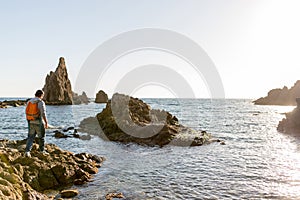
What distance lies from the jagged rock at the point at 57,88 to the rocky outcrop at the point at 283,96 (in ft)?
445

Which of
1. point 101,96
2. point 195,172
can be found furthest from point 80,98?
point 195,172

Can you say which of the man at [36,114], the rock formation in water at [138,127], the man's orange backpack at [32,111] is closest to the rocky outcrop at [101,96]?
the rock formation in water at [138,127]

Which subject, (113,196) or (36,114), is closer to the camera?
(113,196)

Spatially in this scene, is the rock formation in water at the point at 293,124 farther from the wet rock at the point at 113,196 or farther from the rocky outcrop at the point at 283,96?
the rocky outcrop at the point at 283,96

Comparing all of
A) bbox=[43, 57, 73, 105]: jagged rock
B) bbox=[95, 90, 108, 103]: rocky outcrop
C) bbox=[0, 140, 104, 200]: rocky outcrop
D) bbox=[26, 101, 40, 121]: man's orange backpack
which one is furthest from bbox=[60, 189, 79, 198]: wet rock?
bbox=[95, 90, 108, 103]: rocky outcrop

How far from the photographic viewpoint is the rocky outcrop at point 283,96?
14300 cm

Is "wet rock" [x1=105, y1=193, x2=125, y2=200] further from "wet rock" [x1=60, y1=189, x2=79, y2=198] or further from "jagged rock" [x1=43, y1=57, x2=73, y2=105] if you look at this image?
"jagged rock" [x1=43, y1=57, x2=73, y2=105]

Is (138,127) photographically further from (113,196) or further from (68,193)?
(68,193)

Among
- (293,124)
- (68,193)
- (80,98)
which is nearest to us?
(68,193)

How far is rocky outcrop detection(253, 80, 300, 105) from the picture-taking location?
14300cm

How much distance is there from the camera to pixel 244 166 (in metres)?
19.9

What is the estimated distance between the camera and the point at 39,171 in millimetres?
14383

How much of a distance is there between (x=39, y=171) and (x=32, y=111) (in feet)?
11.6

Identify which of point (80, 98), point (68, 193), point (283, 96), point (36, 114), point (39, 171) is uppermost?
point (283, 96)
